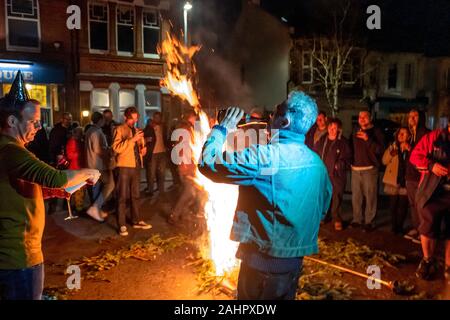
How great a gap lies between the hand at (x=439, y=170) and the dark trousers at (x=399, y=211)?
2.30 meters

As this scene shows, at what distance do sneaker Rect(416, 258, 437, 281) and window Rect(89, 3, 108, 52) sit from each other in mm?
18298

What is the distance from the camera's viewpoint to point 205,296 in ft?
16.3

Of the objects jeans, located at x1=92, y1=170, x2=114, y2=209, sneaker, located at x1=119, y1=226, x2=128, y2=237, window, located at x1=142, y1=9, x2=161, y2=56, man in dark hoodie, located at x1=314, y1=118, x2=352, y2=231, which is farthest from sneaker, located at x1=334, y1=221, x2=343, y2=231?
window, located at x1=142, y1=9, x2=161, y2=56

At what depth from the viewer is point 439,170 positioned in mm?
5488

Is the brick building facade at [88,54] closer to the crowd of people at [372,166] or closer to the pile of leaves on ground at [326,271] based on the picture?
the crowd of people at [372,166]

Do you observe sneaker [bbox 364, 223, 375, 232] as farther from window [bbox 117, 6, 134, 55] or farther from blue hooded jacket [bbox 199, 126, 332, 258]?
window [bbox 117, 6, 134, 55]

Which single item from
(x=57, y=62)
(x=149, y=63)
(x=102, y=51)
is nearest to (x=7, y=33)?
(x=57, y=62)

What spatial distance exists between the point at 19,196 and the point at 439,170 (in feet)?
17.1

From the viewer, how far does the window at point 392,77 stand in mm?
30331

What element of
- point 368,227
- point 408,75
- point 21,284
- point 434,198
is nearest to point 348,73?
point 408,75

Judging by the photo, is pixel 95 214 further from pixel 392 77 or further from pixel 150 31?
pixel 392 77

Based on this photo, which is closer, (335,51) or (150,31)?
(150,31)

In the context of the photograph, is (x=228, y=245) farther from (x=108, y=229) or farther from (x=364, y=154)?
(x=364, y=154)

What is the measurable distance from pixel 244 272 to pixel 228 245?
2.79 metres
